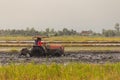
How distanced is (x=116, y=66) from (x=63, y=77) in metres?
2.92

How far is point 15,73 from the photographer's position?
1349 cm

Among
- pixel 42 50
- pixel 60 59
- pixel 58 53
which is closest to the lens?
pixel 60 59

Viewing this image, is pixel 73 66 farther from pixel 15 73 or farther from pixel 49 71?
pixel 15 73

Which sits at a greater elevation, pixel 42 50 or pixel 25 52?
pixel 42 50

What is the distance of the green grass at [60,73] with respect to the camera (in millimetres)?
12953

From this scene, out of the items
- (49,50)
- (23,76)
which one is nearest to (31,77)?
(23,76)

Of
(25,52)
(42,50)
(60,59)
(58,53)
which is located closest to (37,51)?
(42,50)

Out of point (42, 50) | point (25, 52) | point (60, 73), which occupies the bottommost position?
point (25, 52)

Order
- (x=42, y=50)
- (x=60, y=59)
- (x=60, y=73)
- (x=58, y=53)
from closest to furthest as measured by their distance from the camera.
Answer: (x=60, y=73), (x=60, y=59), (x=42, y=50), (x=58, y=53)

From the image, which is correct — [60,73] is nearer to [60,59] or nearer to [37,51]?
[60,59]

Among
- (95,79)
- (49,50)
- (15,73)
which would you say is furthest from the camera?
(49,50)

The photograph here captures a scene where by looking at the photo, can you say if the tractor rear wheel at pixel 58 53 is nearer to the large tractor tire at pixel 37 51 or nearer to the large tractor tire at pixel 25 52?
the large tractor tire at pixel 37 51

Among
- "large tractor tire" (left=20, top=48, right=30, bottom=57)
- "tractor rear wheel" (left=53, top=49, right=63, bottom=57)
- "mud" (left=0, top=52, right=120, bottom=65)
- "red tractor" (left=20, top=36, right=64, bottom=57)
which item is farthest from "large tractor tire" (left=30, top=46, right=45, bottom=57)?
"mud" (left=0, top=52, right=120, bottom=65)

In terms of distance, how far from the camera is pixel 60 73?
13750mm
